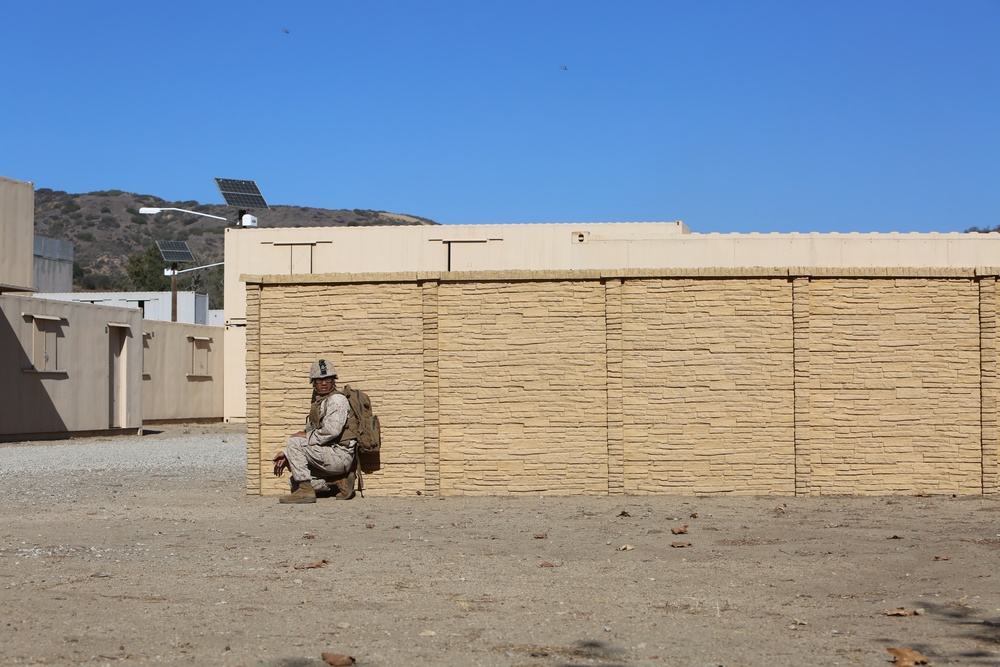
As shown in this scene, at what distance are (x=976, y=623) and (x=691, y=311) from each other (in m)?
7.43

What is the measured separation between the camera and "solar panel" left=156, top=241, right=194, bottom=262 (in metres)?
52.8

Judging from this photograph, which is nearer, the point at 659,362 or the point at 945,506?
the point at 945,506

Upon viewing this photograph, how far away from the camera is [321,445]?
14.1 metres

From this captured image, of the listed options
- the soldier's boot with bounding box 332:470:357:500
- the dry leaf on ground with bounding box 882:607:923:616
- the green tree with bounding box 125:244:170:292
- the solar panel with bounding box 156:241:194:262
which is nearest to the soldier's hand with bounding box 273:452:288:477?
the soldier's boot with bounding box 332:470:357:500

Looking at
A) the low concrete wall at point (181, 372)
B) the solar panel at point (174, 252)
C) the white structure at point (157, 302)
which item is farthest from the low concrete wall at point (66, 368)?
the white structure at point (157, 302)

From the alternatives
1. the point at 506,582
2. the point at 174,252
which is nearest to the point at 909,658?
the point at 506,582

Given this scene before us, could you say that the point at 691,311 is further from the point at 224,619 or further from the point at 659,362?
the point at 224,619

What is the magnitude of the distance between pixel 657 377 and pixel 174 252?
42110mm

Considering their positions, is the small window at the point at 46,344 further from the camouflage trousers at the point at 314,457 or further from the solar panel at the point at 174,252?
the solar panel at the point at 174,252

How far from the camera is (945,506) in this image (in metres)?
13.5

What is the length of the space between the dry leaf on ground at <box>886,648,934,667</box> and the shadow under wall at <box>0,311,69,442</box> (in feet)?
78.1

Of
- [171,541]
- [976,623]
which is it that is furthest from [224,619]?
[976,623]

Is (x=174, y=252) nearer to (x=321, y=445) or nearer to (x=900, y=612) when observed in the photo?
(x=321, y=445)

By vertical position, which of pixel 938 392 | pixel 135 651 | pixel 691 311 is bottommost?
pixel 135 651
